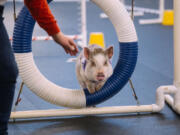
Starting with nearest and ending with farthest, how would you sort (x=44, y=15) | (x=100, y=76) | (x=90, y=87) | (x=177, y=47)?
1. (x=44, y=15)
2. (x=100, y=76)
3. (x=90, y=87)
4. (x=177, y=47)

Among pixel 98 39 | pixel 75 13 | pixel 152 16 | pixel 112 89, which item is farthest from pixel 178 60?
pixel 75 13

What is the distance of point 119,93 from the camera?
128 inches

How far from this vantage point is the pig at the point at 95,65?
2.26m

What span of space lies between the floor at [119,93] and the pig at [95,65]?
34cm

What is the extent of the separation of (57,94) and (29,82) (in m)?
0.22

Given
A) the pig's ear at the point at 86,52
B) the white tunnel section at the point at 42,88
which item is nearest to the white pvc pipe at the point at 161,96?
the white tunnel section at the point at 42,88

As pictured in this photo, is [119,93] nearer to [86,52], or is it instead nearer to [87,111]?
[87,111]

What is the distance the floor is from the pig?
34cm

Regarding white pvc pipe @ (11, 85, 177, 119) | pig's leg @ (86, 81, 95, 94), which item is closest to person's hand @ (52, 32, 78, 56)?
pig's leg @ (86, 81, 95, 94)

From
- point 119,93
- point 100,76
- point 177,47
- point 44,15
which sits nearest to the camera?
point 44,15

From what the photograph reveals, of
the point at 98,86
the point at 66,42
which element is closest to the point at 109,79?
the point at 98,86

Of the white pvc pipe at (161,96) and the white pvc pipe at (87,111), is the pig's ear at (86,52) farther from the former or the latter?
the white pvc pipe at (161,96)

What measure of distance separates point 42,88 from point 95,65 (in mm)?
496

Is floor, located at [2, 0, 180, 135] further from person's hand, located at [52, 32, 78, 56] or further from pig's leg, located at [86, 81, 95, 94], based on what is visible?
person's hand, located at [52, 32, 78, 56]
